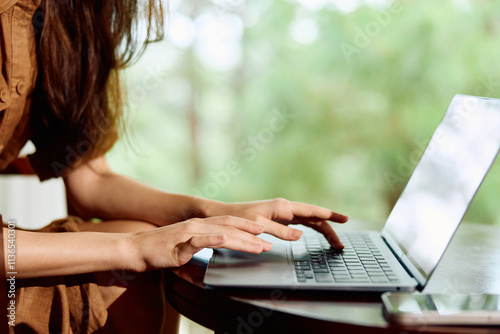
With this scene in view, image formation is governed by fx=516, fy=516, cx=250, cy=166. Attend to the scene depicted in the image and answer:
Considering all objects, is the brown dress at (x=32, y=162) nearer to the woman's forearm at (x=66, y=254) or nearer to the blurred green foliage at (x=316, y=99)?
the woman's forearm at (x=66, y=254)

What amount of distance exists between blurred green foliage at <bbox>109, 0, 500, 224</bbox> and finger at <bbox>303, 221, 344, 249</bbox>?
210cm

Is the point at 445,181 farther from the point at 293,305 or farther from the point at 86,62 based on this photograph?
the point at 86,62

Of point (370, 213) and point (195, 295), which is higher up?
point (195, 295)

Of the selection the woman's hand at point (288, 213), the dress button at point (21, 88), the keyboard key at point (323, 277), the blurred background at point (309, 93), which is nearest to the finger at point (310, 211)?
the woman's hand at point (288, 213)

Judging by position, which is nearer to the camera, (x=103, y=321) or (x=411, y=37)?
(x=103, y=321)

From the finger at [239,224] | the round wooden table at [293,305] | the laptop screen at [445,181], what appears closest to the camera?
the round wooden table at [293,305]

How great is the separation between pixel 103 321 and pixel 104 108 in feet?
1.69

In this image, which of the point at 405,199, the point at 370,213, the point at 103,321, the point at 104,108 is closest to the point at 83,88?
the point at 104,108

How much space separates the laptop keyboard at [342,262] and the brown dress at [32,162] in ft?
1.01

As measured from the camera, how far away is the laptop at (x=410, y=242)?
2.09 ft

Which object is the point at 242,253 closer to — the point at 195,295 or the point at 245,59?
the point at 195,295

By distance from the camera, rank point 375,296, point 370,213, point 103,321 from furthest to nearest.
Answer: point 370,213, point 103,321, point 375,296

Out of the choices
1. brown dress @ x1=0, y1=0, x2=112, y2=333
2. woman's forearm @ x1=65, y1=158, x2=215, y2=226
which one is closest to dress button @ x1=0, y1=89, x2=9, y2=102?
brown dress @ x1=0, y1=0, x2=112, y2=333

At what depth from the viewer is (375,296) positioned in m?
0.63
